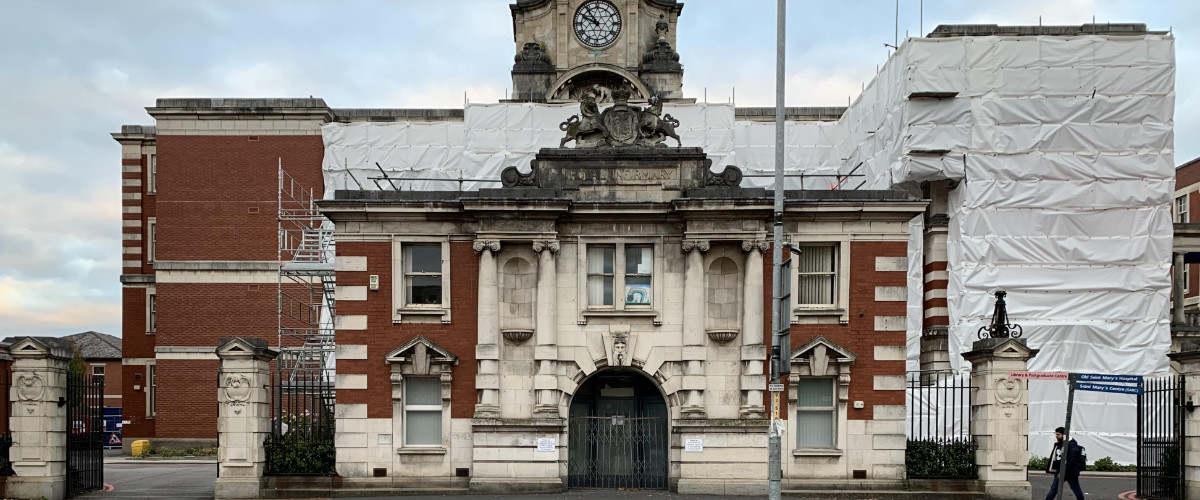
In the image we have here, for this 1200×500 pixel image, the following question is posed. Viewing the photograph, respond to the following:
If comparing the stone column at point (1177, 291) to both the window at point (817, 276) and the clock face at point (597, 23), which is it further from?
the clock face at point (597, 23)

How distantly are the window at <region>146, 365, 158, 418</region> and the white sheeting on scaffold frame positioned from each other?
32189mm

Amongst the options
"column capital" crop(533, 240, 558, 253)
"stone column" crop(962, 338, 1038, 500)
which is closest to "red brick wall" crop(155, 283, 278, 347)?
"column capital" crop(533, 240, 558, 253)

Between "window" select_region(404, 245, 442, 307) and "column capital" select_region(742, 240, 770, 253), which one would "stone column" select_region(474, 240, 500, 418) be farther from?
"column capital" select_region(742, 240, 770, 253)

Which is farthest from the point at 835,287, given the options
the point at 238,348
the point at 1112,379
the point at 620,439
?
the point at 238,348

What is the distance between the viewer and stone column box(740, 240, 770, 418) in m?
24.0

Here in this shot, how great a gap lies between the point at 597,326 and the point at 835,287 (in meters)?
5.56

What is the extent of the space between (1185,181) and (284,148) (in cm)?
4738

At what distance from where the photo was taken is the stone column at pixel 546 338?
2402 cm

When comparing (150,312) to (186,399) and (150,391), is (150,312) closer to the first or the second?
(150,391)

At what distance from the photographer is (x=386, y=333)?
2427 centimetres

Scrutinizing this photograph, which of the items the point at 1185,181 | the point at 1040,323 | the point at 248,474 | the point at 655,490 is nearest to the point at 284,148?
the point at 248,474

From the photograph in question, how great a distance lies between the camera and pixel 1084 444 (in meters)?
32.2

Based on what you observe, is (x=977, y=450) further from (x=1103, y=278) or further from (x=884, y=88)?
(x=884, y=88)

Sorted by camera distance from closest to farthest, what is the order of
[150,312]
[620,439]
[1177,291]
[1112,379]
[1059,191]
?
[1112,379], [620,439], [1059,191], [1177,291], [150,312]
